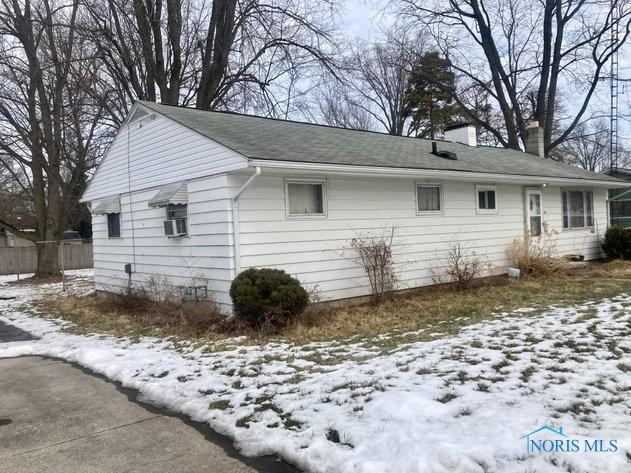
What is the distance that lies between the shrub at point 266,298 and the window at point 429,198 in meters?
4.41

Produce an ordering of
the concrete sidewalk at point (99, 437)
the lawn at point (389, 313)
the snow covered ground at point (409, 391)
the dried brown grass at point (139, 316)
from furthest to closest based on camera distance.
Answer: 1. the dried brown grass at point (139, 316)
2. the lawn at point (389, 313)
3. the concrete sidewalk at point (99, 437)
4. the snow covered ground at point (409, 391)

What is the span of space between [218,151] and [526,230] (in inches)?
355

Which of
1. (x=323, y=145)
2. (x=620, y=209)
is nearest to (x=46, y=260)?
(x=323, y=145)

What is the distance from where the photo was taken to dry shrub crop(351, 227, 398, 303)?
31.5 ft

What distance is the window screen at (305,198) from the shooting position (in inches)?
355

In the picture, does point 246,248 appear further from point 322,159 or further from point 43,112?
point 43,112

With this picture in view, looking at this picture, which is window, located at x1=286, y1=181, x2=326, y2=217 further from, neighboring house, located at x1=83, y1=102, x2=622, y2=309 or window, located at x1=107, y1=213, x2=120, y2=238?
window, located at x1=107, y1=213, x2=120, y2=238

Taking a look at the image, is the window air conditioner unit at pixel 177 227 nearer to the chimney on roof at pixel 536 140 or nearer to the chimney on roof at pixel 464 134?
the chimney on roof at pixel 464 134

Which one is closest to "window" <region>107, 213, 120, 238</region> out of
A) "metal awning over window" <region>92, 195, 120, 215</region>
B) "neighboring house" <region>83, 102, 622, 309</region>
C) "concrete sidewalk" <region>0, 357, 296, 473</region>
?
"neighboring house" <region>83, 102, 622, 309</region>

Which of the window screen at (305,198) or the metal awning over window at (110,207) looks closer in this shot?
the window screen at (305,198)

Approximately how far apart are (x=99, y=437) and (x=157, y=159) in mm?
7463

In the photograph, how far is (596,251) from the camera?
53.8 feet

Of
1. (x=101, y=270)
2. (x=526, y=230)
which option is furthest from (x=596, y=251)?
(x=101, y=270)

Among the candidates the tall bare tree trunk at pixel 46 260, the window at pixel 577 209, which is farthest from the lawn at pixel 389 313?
the tall bare tree trunk at pixel 46 260
